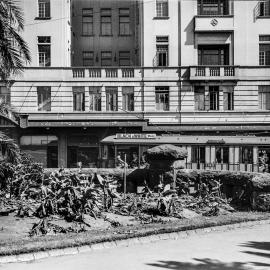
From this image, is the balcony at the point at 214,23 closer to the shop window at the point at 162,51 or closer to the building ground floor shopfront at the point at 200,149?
the shop window at the point at 162,51

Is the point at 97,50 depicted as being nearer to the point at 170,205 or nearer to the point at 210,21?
the point at 210,21

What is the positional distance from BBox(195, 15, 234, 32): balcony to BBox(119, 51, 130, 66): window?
315 inches

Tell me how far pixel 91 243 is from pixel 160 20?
34.5m

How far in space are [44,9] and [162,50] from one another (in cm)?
1084

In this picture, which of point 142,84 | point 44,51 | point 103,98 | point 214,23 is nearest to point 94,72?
point 103,98

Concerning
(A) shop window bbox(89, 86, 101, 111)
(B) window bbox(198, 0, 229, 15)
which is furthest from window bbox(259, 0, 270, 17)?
(A) shop window bbox(89, 86, 101, 111)

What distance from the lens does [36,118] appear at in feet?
136

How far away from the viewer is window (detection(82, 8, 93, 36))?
4678cm

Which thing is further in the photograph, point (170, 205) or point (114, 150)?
point (114, 150)

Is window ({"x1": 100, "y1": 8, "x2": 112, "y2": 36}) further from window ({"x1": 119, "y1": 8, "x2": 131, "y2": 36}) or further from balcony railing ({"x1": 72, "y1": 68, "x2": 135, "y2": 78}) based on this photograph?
balcony railing ({"x1": 72, "y1": 68, "x2": 135, "y2": 78})

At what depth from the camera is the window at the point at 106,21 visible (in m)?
46.7

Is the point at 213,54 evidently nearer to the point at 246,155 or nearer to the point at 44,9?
the point at 246,155

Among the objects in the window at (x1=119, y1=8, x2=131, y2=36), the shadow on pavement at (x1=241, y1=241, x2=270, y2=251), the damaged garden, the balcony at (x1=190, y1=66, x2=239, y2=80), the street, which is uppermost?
the window at (x1=119, y1=8, x2=131, y2=36)

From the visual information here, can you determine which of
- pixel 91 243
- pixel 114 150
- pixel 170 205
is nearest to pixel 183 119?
pixel 114 150
